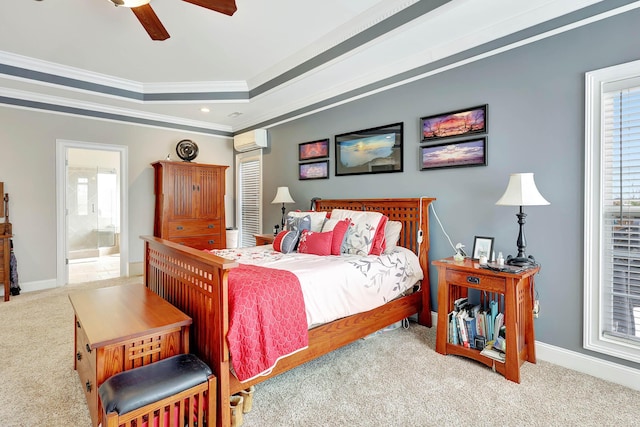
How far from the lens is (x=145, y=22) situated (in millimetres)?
2346

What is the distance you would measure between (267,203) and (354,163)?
2.07m

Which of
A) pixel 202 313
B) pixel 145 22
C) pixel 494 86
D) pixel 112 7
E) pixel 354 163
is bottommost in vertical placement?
pixel 202 313

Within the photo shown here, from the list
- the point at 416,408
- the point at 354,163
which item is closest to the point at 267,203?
the point at 354,163

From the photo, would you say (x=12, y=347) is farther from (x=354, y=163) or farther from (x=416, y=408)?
(x=354, y=163)

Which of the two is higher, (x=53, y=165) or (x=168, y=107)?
(x=168, y=107)

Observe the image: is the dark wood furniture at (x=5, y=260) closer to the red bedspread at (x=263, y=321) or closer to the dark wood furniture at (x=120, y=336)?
the dark wood furniture at (x=120, y=336)

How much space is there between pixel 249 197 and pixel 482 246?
4.20 m

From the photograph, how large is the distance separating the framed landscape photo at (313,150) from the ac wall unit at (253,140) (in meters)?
0.93

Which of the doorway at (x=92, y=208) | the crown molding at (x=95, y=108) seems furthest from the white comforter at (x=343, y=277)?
the doorway at (x=92, y=208)

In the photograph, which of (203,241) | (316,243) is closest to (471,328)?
(316,243)

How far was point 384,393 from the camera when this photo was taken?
205 centimetres

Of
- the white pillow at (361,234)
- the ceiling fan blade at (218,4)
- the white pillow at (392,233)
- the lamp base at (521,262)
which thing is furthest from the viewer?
the white pillow at (392,233)

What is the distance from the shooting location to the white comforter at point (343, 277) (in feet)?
7.31

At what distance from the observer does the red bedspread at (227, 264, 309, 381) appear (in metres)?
1.75
